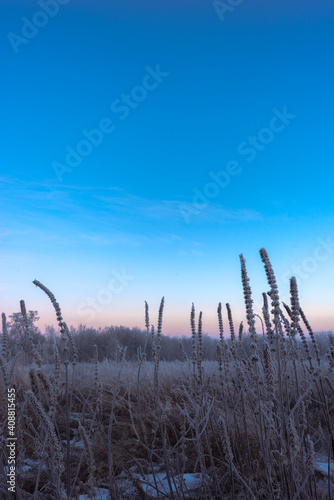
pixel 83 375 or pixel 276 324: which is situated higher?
pixel 276 324

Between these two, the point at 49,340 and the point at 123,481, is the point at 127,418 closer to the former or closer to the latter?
the point at 123,481

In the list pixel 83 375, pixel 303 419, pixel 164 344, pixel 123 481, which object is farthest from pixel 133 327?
pixel 303 419

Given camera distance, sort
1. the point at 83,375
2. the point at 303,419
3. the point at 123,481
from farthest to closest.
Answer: the point at 83,375
the point at 123,481
the point at 303,419

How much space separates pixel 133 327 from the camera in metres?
27.0

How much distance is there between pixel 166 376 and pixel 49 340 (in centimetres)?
1476

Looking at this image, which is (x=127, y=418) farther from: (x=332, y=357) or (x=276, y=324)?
(x=276, y=324)

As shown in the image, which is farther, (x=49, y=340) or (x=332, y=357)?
(x=49, y=340)

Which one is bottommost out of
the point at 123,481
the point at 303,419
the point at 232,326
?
the point at 123,481

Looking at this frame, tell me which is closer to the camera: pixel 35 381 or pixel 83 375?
pixel 35 381

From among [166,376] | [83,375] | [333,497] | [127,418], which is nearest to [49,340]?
[83,375]

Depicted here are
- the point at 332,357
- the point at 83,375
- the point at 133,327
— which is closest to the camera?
the point at 332,357

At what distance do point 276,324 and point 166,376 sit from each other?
299 inches

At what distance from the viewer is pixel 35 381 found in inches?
74.9

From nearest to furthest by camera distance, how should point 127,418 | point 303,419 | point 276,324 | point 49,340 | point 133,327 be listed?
point 276,324, point 303,419, point 127,418, point 49,340, point 133,327
